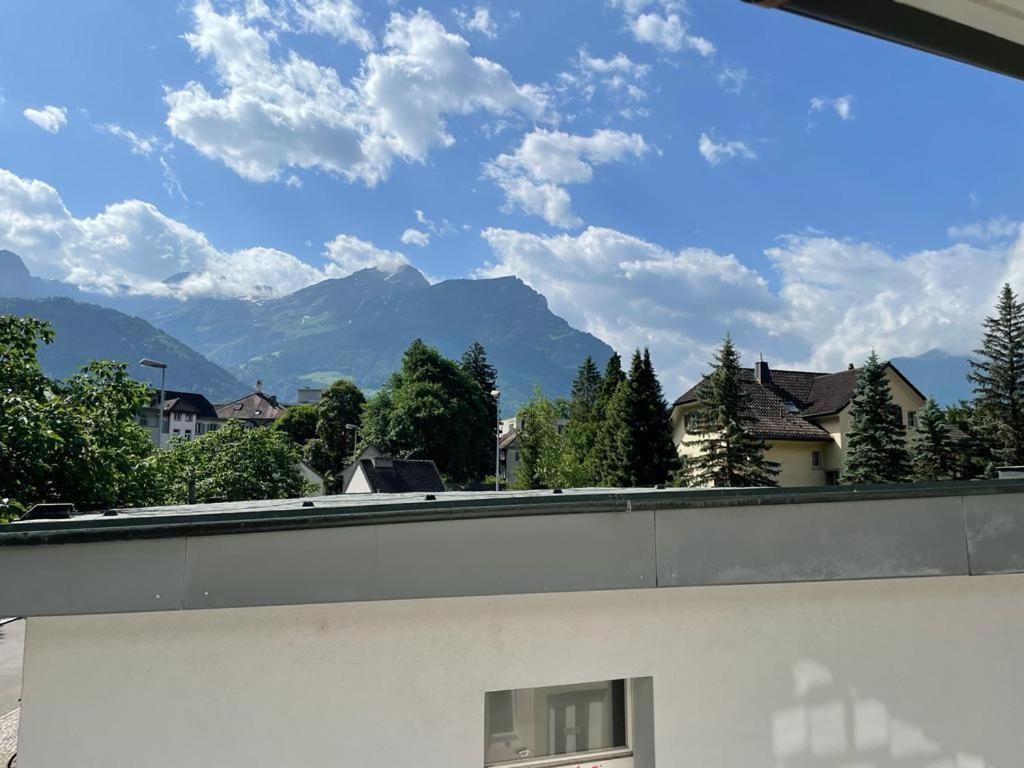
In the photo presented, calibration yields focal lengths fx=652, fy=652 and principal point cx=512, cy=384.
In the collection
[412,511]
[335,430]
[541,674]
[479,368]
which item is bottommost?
[541,674]

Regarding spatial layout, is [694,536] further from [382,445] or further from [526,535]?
[382,445]

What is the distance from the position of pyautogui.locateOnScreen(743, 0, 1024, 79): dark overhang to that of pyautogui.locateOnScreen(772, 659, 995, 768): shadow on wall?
8.42 feet

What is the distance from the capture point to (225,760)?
2.50m

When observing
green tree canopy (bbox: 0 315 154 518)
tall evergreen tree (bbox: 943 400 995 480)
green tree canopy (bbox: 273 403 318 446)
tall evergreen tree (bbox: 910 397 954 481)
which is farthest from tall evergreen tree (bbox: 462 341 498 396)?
green tree canopy (bbox: 0 315 154 518)

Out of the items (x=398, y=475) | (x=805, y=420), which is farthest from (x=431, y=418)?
(x=805, y=420)

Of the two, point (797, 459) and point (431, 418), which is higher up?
point (431, 418)

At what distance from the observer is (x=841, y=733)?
10.1 ft

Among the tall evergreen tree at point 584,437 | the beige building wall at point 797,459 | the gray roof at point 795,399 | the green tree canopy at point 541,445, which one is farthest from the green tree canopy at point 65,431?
the beige building wall at point 797,459

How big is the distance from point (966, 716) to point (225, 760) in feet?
11.3

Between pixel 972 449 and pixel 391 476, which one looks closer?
pixel 391 476

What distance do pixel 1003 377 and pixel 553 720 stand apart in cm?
4835

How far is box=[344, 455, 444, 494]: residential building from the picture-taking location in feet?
124

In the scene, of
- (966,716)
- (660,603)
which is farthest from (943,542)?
(660,603)

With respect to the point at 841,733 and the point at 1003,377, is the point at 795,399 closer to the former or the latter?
the point at 1003,377
